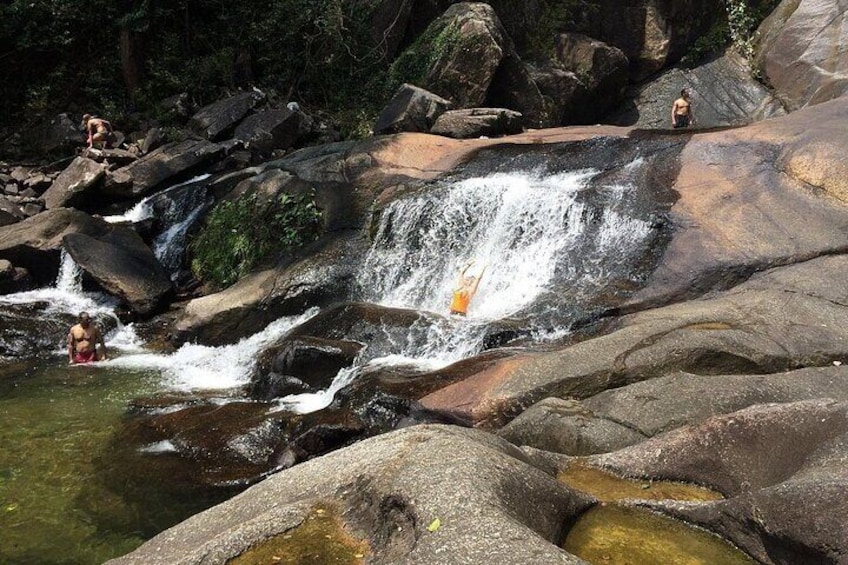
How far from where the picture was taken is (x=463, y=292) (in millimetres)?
11305

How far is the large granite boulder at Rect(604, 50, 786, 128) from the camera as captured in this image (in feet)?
71.7

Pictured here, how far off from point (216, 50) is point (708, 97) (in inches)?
668

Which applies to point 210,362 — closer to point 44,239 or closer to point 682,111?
point 44,239

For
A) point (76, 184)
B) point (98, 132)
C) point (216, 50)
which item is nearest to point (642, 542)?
point (76, 184)

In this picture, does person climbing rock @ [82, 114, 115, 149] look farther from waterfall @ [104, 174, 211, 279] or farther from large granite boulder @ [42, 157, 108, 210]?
waterfall @ [104, 174, 211, 279]

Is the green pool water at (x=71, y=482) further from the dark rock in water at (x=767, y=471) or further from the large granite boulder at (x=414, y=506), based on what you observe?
the dark rock in water at (x=767, y=471)

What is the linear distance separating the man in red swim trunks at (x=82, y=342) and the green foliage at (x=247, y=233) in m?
3.39

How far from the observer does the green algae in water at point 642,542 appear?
12.8 feet

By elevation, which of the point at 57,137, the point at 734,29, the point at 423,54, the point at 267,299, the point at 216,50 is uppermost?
the point at 216,50

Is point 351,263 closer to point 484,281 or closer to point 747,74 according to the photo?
point 484,281

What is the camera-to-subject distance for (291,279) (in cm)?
1270

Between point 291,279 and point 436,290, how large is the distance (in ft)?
8.98

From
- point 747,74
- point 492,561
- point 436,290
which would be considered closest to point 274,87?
point 436,290

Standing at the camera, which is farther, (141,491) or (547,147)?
(547,147)
